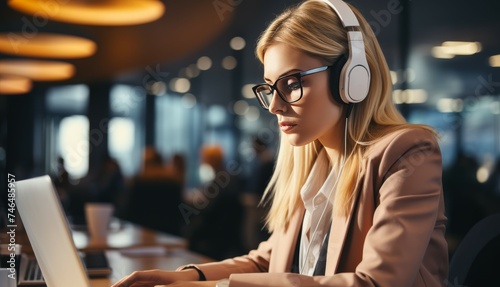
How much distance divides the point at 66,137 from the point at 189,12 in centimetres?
282

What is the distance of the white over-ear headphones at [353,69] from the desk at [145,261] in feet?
2.89

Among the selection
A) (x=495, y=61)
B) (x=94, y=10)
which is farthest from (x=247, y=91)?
(x=495, y=61)

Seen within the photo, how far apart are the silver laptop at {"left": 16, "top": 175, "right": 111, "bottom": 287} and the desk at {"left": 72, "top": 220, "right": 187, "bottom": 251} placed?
43.2 inches

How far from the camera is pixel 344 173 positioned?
150cm

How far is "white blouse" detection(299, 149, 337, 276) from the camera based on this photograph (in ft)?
5.18

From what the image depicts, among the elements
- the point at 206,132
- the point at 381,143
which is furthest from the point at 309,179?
the point at 206,132

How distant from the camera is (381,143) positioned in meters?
1.43

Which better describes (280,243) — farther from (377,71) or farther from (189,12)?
(189,12)

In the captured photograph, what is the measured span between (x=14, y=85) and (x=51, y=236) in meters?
6.95

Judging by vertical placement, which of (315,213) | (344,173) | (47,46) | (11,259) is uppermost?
(47,46)

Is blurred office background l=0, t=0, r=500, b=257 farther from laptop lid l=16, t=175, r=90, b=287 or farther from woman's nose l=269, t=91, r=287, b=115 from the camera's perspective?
laptop lid l=16, t=175, r=90, b=287

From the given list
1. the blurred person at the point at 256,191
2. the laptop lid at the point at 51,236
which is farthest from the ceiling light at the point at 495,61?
the blurred person at the point at 256,191

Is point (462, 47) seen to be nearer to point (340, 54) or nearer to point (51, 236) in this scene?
point (340, 54)

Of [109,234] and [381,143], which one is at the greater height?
[381,143]
